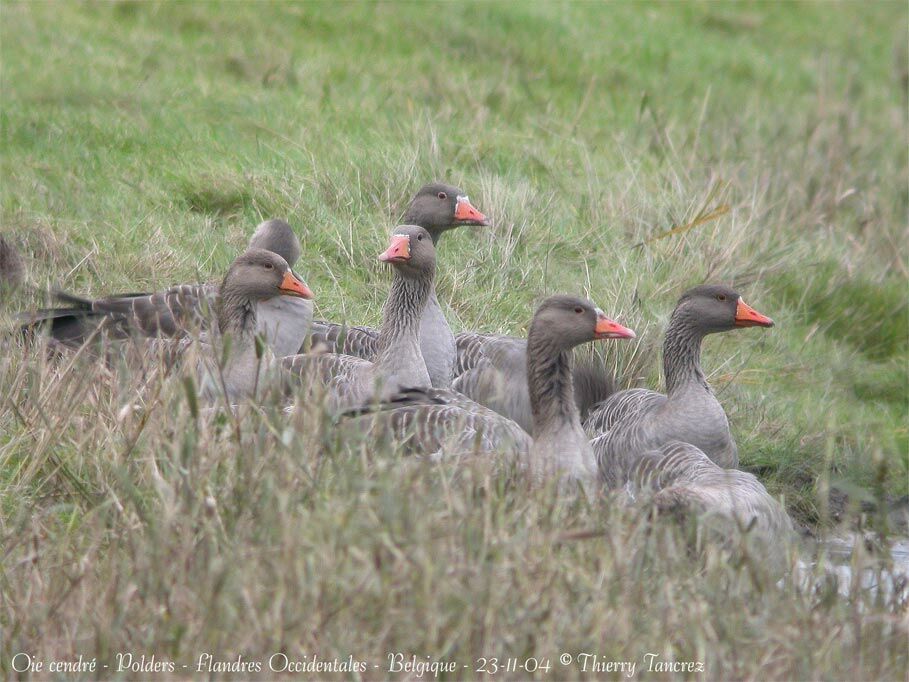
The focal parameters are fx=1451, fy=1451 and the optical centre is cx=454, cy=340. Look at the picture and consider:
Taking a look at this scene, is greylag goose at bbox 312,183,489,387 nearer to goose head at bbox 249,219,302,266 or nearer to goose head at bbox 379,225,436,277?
goose head at bbox 379,225,436,277

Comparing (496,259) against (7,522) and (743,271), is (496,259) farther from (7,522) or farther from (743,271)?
(7,522)

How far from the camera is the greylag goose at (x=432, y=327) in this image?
310 inches

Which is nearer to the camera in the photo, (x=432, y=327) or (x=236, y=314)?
(x=236, y=314)

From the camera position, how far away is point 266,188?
934 centimetres

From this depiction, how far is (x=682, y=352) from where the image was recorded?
762 centimetres

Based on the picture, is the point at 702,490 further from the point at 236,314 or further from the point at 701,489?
the point at 236,314

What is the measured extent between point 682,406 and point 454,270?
7.20 feet

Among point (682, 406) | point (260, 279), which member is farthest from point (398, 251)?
point (682, 406)

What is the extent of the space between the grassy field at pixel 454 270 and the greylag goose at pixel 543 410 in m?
1.16

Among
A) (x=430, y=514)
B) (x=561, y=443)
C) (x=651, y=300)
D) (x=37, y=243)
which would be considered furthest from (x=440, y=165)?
(x=430, y=514)

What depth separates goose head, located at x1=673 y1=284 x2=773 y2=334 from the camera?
7.63 metres

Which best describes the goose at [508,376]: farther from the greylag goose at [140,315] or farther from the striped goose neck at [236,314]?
the striped goose neck at [236,314]

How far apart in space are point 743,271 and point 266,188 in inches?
125

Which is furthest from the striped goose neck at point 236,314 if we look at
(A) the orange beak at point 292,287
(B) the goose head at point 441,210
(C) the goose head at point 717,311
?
(C) the goose head at point 717,311
